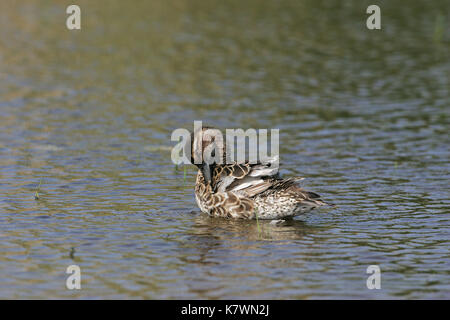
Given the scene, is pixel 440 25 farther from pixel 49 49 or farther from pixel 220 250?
pixel 220 250

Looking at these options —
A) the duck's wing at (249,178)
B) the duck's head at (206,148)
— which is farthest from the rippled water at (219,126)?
the duck's head at (206,148)

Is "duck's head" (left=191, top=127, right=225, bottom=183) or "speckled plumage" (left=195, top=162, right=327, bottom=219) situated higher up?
"duck's head" (left=191, top=127, right=225, bottom=183)

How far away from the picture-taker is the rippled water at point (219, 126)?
9.41 meters

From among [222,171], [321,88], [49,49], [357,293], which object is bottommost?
[357,293]

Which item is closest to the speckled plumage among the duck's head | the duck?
the duck

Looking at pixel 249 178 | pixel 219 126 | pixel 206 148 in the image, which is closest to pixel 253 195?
pixel 249 178

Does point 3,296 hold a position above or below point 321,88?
below

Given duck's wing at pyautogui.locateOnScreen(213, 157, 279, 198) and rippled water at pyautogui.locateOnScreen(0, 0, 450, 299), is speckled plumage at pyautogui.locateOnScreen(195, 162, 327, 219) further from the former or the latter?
rippled water at pyautogui.locateOnScreen(0, 0, 450, 299)

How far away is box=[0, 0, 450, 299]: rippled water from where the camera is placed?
9.41m

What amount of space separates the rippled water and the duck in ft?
0.69

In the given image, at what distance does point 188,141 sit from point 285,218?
180 centimetres

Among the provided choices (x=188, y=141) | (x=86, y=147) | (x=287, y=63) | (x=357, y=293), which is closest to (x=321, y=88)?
(x=287, y=63)

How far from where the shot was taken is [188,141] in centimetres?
1214

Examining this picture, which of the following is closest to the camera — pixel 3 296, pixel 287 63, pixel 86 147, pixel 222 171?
pixel 3 296
